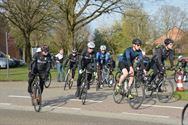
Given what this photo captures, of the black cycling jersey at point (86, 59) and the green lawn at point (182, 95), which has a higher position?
the black cycling jersey at point (86, 59)

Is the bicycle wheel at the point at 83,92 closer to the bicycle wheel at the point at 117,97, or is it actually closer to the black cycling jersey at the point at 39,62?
the bicycle wheel at the point at 117,97

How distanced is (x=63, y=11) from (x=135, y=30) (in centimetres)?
3904

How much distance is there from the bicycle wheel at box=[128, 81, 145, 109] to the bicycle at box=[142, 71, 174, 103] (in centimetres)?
69

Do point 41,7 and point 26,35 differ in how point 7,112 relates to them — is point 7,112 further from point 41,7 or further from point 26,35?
point 26,35

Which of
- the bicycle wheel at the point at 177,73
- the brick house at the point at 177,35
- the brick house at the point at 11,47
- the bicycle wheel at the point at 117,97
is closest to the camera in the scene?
the bicycle wheel at the point at 117,97

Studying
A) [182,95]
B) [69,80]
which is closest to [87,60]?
[182,95]

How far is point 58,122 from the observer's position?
1019 cm

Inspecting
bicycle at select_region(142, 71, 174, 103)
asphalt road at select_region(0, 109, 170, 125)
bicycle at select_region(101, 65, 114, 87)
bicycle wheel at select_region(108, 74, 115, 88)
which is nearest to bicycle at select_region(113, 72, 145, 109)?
bicycle at select_region(142, 71, 174, 103)

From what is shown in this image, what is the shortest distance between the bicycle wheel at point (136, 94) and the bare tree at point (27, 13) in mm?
30038

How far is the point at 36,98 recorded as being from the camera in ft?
40.8

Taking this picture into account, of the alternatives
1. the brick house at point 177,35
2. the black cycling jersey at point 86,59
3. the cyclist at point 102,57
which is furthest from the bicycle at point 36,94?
the brick house at point 177,35

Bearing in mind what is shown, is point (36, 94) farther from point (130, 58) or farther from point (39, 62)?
point (130, 58)

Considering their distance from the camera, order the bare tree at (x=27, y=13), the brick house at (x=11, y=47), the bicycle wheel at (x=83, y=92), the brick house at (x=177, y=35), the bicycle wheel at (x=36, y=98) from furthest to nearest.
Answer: the brick house at (x=177, y=35) < the brick house at (x=11, y=47) < the bare tree at (x=27, y=13) < the bicycle wheel at (x=83, y=92) < the bicycle wheel at (x=36, y=98)

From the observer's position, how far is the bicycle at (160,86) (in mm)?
13516
